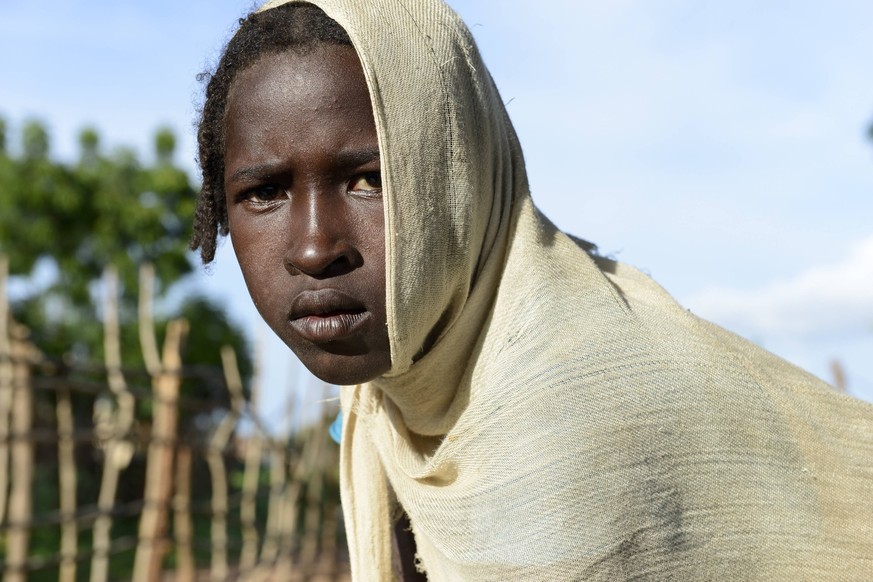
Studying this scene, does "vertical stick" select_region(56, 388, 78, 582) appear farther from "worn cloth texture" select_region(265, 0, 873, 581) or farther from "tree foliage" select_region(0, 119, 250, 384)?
"tree foliage" select_region(0, 119, 250, 384)

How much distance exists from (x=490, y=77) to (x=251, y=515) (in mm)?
7652

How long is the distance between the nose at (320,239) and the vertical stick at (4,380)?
17.3 feet

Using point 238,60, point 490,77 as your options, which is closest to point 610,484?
point 490,77

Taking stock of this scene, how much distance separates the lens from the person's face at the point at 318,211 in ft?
5.13

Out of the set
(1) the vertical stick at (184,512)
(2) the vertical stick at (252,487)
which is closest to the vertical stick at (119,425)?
(1) the vertical stick at (184,512)

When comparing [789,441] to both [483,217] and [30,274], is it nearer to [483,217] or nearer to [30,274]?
[483,217]

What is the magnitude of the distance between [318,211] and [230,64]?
401mm

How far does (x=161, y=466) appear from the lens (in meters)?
7.46

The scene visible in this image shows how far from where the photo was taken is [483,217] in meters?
1.70

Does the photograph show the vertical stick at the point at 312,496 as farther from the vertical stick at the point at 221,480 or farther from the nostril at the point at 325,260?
the nostril at the point at 325,260

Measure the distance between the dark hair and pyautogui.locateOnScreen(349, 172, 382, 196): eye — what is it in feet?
0.75

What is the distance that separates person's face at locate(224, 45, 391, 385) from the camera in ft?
5.13

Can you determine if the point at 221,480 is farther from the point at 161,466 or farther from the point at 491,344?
the point at 491,344

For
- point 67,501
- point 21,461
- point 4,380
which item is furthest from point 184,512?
point 4,380
